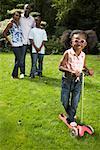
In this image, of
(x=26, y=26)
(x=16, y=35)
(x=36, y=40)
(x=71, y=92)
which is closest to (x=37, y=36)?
(x=36, y=40)

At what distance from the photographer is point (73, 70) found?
684 cm

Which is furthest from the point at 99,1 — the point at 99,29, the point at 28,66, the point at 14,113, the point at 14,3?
the point at 14,113

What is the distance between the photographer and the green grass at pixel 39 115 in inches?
261

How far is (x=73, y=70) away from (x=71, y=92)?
467 millimetres

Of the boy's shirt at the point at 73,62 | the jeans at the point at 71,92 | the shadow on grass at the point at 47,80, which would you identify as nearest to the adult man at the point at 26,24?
the shadow on grass at the point at 47,80

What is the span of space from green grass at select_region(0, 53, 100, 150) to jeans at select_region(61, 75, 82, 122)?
0.38 metres

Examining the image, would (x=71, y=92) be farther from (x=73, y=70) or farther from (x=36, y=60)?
(x=36, y=60)

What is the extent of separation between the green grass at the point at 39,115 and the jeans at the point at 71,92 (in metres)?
0.38

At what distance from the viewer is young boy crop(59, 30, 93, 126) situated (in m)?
6.82

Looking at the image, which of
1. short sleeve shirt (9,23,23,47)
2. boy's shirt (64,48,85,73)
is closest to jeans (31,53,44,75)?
short sleeve shirt (9,23,23,47)

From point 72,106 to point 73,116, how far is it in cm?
18

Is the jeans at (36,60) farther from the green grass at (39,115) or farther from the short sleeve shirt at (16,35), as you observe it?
the short sleeve shirt at (16,35)

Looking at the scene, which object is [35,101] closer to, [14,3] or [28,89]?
[28,89]

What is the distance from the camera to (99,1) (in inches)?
781
